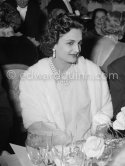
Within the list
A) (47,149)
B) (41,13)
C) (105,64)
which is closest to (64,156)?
(47,149)

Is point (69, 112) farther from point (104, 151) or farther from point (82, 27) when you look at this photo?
point (104, 151)

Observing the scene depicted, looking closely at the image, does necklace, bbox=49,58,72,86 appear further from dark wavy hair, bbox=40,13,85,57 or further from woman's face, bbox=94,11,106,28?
woman's face, bbox=94,11,106,28

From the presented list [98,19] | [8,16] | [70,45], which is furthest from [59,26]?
[98,19]

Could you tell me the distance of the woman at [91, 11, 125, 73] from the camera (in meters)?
3.06

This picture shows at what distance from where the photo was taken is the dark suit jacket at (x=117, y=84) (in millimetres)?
2459

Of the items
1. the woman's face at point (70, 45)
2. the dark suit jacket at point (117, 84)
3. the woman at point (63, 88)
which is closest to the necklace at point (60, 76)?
the woman at point (63, 88)

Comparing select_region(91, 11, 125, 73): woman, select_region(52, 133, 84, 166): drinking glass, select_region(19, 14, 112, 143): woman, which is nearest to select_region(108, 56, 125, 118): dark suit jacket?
select_region(19, 14, 112, 143): woman

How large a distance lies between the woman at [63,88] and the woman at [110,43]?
2.22 feet

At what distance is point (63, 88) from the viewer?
7.73 ft

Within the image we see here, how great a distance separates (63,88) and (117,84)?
16.7 inches

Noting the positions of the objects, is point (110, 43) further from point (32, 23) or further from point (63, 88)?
point (32, 23)

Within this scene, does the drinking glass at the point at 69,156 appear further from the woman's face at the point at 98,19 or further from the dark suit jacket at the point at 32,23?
the dark suit jacket at the point at 32,23

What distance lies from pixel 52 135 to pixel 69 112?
0.36 meters

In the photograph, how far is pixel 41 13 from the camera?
15.8 ft
